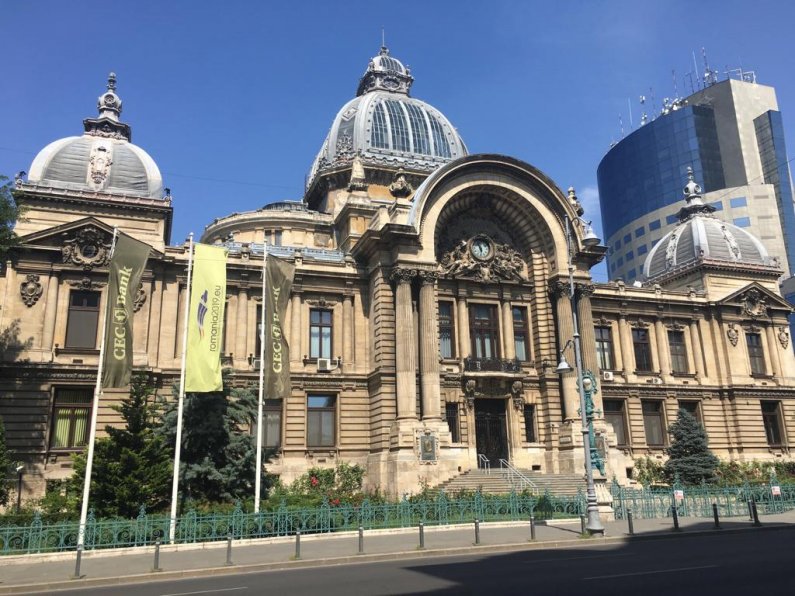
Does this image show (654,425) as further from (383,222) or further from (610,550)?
(610,550)

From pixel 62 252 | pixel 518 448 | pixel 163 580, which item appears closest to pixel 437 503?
pixel 163 580

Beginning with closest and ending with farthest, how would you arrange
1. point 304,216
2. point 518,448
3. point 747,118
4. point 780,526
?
1. point 780,526
2. point 518,448
3. point 304,216
4. point 747,118

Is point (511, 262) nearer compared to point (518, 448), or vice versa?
point (518, 448)

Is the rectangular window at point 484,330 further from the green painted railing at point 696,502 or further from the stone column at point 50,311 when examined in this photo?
the stone column at point 50,311

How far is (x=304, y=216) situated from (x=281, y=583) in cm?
3973

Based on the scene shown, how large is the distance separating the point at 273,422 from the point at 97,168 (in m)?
17.2

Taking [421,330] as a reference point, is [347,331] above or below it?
above

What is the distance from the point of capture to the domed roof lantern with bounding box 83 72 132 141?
3984 centimetres

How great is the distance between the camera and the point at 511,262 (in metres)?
41.8

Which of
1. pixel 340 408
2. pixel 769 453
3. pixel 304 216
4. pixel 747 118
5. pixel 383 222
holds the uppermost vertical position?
pixel 747 118

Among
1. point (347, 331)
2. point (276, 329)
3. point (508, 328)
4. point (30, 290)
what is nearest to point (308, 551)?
point (276, 329)

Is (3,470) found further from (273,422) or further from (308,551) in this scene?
(308,551)

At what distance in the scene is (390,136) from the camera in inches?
2189

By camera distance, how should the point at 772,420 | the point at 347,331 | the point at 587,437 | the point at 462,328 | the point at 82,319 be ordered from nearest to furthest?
the point at 587,437 < the point at 82,319 < the point at 347,331 < the point at 462,328 < the point at 772,420
